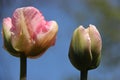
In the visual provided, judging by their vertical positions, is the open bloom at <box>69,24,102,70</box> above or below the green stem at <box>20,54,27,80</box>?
Answer: above

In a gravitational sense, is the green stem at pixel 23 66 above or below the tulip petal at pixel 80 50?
below

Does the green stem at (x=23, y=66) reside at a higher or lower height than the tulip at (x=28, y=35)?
lower

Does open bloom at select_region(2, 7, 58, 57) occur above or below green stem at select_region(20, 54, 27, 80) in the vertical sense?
above
